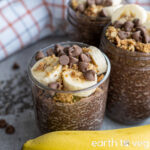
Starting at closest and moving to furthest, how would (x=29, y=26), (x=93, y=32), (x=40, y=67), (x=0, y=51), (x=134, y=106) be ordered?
(x=40, y=67) → (x=134, y=106) → (x=93, y=32) → (x=0, y=51) → (x=29, y=26)

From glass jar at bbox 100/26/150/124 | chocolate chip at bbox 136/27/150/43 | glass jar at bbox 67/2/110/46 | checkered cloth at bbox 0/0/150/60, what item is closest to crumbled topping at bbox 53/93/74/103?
glass jar at bbox 100/26/150/124

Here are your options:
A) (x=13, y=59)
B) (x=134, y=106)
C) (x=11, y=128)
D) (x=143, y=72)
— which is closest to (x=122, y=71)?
(x=143, y=72)

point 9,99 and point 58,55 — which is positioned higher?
point 58,55

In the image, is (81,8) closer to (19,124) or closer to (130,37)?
(130,37)

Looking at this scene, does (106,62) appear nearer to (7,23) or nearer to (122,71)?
(122,71)

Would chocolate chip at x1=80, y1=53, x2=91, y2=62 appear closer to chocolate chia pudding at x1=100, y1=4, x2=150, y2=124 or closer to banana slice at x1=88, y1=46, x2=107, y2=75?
banana slice at x1=88, y1=46, x2=107, y2=75

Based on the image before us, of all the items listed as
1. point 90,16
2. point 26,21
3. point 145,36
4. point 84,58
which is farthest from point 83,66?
point 26,21
